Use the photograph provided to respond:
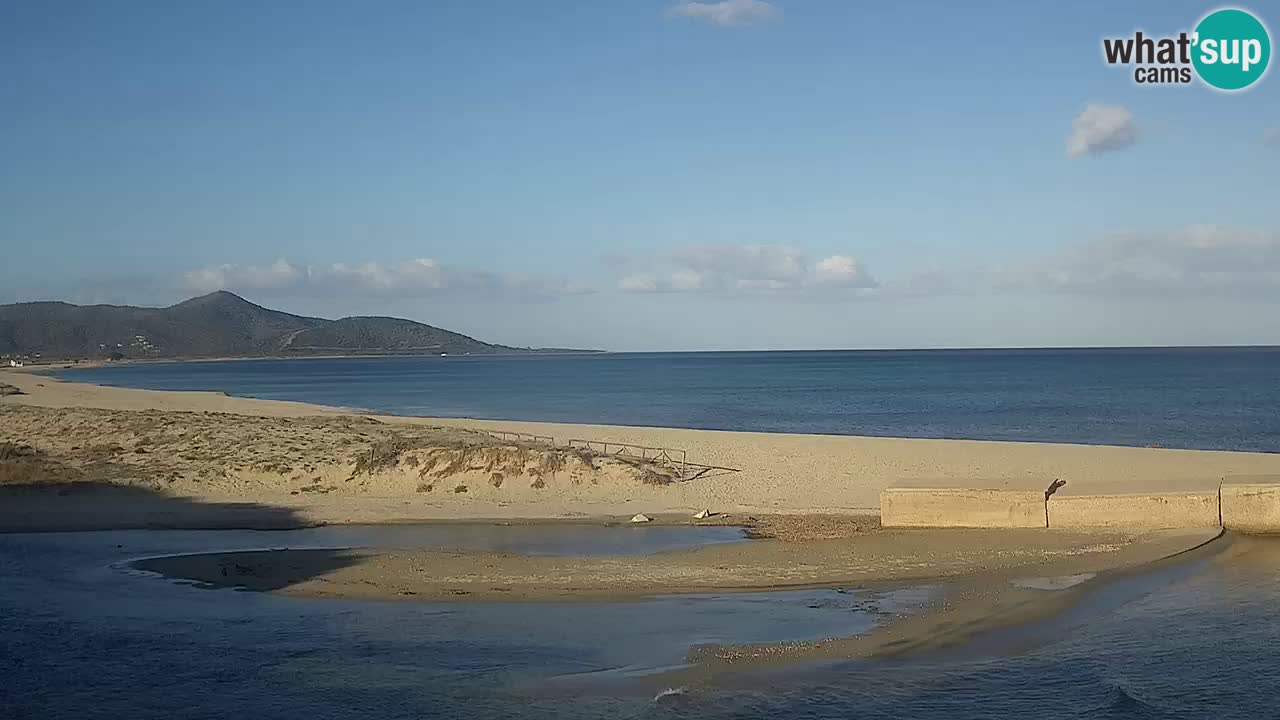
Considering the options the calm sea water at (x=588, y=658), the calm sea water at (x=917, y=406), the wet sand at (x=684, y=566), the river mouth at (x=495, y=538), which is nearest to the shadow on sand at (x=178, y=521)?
the wet sand at (x=684, y=566)

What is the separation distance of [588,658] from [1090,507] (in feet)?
34.9

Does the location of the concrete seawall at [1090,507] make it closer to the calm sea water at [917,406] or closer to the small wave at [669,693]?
the small wave at [669,693]

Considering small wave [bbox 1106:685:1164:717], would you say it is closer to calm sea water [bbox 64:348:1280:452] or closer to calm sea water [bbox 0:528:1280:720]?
calm sea water [bbox 0:528:1280:720]

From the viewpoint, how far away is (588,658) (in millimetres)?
12430

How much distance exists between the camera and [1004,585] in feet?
50.9

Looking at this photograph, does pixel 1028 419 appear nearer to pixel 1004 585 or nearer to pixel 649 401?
pixel 649 401

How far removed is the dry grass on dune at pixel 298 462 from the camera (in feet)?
89.9

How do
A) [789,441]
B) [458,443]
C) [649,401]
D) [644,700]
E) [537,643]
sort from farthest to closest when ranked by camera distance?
[649,401], [789,441], [458,443], [537,643], [644,700]

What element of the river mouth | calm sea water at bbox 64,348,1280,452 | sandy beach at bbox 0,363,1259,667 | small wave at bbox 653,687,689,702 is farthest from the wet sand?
calm sea water at bbox 64,348,1280,452

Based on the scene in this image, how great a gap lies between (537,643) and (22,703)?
17.0 feet

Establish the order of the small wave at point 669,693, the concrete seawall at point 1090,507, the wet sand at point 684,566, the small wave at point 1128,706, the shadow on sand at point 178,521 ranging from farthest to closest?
the concrete seawall at point 1090,507 → the shadow on sand at point 178,521 → the wet sand at point 684,566 → the small wave at point 669,693 → the small wave at point 1128,706

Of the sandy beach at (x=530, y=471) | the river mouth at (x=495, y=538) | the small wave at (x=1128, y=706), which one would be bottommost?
the small wave at (x=1128, y=706)

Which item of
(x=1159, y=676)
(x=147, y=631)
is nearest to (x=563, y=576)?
(x=147, y=631)

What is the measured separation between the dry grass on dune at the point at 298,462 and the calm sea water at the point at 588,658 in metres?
10.9
